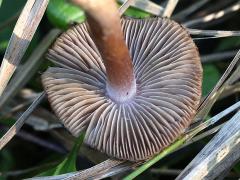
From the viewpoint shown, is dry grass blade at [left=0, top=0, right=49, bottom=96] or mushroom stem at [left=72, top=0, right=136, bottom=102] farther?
dry grass blade at [left=0, top=0, right=49, bottom=96]

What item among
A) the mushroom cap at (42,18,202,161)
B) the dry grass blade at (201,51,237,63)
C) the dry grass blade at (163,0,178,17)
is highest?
the dry grass blade at (163,0,178,17)

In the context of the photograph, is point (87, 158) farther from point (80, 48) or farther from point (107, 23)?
point (107, 23)

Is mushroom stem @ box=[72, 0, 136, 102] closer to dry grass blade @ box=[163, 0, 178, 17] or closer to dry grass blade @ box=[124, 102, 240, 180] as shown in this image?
dry grass blade @ box=[124, 102, 240, 180]

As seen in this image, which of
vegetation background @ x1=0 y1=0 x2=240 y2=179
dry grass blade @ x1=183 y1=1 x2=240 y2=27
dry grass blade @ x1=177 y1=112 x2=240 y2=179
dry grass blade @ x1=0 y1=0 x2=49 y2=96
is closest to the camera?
dry grass blade @ x1=177 y1=112 x2=240 y2=179

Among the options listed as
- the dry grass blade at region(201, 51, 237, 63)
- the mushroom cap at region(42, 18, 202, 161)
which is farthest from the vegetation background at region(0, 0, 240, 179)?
the mushroom cap at region(42, 18, 202, 161)

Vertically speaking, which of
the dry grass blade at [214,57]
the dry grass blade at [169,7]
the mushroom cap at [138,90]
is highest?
the dry grass blade at [169,7]

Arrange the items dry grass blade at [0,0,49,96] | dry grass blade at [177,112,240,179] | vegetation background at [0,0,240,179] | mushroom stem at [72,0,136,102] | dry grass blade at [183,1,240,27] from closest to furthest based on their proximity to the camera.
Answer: mushroom stem at [72,0,136,102]
dry grass blade at [177,112,240,179]
dry grass blade at [0,0,49,96]
vegetation background at [0,0,240,179]
dry grass blade at [183,1,240,27]

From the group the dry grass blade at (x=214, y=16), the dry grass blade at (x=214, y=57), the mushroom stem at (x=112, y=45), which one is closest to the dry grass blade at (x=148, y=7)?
the dry grass blade at (x=214, y=16)

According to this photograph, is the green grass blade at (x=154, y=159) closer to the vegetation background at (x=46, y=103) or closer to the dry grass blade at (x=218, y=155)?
the dry grass blade at (x=218, y=155)

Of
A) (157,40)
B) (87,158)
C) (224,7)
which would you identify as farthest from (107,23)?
(224,7)
